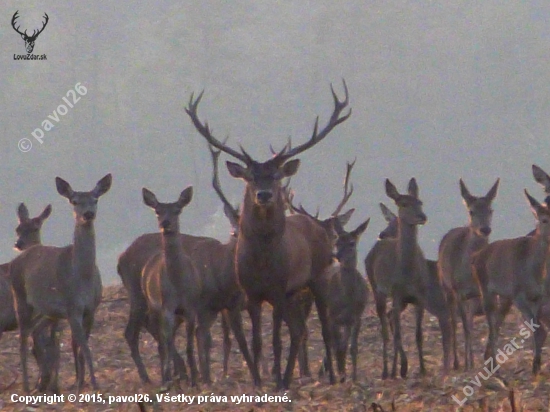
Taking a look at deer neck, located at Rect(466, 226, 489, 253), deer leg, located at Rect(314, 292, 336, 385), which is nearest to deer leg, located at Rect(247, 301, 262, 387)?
deer leg, located at Rect(314, 292, 336, 385)

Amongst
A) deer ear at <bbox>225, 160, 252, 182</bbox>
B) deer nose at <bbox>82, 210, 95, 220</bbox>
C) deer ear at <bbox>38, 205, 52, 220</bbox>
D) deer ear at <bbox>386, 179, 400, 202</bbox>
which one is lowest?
deer nose at <bbox>82, 210, 95, 220</bbox>

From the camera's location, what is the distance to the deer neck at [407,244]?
13156 millimetres

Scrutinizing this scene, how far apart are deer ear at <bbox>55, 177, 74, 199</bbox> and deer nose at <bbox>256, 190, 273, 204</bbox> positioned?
3.04 metres

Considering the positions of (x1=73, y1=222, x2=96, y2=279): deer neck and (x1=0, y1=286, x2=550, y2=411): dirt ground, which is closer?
(x1=0, y1=286, x2=550, y2=411): dirt ground

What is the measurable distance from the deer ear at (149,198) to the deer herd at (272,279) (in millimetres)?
16

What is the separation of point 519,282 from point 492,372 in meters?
1.38

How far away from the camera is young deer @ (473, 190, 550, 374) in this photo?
1171 centimetres

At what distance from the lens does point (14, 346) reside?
17.7 meters

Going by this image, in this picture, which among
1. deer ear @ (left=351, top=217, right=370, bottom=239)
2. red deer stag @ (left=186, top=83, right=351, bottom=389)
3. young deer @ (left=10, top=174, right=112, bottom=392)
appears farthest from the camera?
deer ear @ (left=351, top=217, right=370, bottom=239)

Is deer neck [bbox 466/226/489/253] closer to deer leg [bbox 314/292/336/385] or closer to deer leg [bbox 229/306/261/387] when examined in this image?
deer leg [bbox 314/292/336/385]

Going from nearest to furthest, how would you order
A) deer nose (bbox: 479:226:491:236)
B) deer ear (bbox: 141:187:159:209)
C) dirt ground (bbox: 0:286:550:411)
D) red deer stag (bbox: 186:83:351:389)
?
dirt ground (bbox: 0:286:550:411), red deer stag (bbox: 186:83:351:389), deer ear (bbox: 141:187:159:209), deer nose (bbox: 479:226:491:236)

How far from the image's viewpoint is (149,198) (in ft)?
42.8

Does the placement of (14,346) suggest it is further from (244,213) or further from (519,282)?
(519,282)

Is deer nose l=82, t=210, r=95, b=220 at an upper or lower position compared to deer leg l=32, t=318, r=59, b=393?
upper
